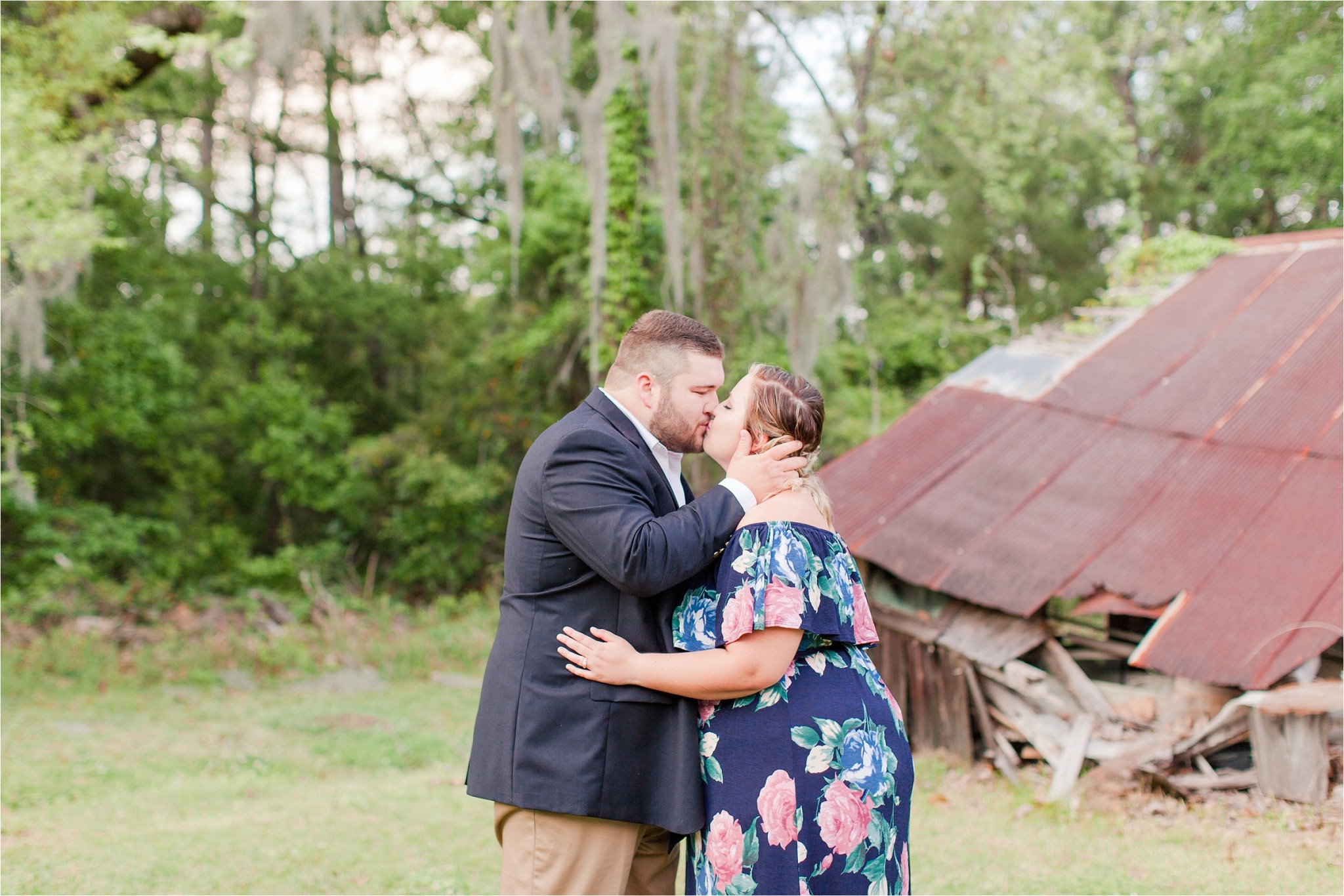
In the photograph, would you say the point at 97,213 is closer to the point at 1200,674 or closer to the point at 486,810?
the point at 486,810

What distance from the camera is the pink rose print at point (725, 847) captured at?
2541 mm

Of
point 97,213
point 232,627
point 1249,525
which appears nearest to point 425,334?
point 232,627

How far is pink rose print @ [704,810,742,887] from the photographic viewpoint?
2.54 meters

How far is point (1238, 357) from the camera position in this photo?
314 inches

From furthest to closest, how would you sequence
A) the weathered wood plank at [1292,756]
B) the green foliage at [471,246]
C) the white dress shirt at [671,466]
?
the green foliage at [471,246], the weathered wood plank at [1292,756], the white dress shirt at [671,466]

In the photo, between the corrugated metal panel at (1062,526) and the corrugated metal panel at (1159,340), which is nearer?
the corrugated metal panel at (1062,526)

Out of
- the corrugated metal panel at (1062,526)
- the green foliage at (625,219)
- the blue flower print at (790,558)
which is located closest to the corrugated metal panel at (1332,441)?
the corrugated metal panel at (1062,526)

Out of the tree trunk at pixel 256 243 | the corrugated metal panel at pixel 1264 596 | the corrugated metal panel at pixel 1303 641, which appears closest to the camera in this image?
the corrugated metal panel at pixel 1303 641

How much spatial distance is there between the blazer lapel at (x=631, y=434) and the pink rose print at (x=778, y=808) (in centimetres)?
78

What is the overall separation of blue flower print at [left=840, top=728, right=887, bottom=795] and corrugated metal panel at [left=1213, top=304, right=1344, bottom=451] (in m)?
5.65

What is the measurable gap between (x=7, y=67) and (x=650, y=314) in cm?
961

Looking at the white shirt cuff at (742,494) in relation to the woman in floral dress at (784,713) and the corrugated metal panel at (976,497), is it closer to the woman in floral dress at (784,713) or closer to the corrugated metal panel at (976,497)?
the woman in floral dress at (784,713)

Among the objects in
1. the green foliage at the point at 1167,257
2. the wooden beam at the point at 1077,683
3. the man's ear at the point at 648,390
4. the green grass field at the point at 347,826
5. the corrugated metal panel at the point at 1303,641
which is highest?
the green foliage at the point at 1167,257

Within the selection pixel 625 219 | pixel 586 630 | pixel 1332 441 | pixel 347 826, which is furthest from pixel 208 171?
pixel 586 630
